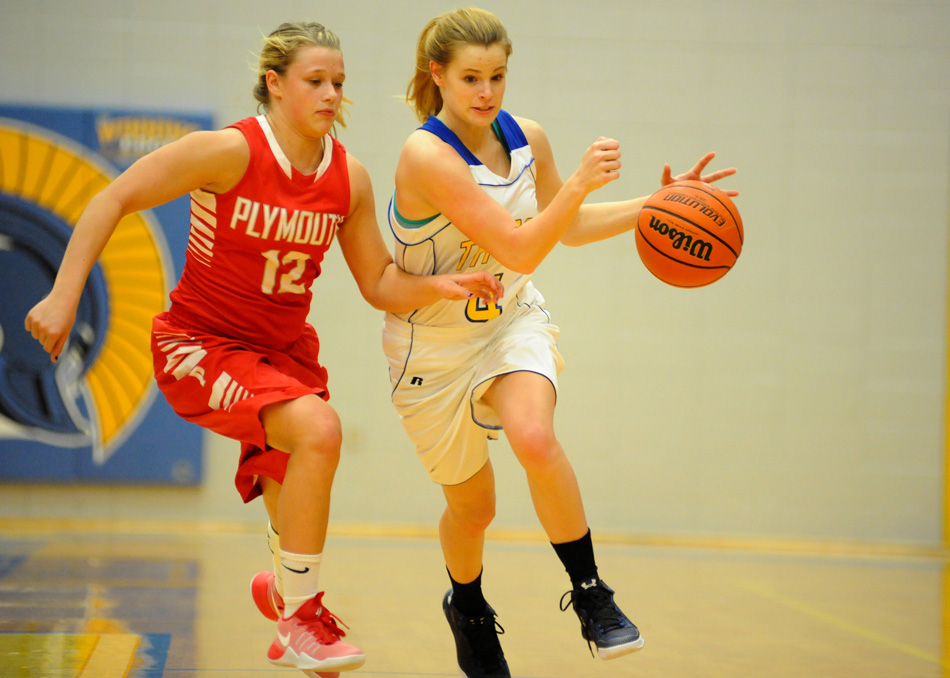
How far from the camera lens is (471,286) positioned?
2309 millimetres

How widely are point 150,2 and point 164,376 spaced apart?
381cm

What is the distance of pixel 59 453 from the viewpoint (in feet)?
17.3

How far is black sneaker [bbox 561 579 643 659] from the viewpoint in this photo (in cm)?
211

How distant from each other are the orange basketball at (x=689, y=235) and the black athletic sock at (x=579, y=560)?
722 mm

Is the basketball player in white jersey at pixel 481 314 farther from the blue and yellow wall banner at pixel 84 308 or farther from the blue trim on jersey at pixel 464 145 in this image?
the blue and yellow wall banner at pixel 84 308

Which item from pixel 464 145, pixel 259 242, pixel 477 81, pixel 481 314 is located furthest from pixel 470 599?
pixel 477 81

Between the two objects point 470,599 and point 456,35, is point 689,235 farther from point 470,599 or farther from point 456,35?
point 470,599

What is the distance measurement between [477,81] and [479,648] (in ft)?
5.16

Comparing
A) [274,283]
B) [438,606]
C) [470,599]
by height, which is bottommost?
[438,606]

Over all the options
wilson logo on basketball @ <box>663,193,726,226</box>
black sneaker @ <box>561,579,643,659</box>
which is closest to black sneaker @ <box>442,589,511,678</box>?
black sneaker @ <box>561,579,643,659</box>

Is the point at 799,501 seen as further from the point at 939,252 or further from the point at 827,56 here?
the point at 827,56

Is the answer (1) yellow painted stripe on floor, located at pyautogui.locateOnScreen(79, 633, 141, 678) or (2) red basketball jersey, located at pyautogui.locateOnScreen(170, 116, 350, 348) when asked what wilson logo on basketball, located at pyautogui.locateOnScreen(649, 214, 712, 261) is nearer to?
(2) red basketball jersey, located at pyautogui.locateOnScreen(170, 116, 350, 348)

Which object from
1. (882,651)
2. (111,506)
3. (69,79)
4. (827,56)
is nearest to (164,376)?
(882,651)

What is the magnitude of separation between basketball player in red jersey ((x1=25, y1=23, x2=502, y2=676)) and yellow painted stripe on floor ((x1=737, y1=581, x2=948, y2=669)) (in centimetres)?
209
